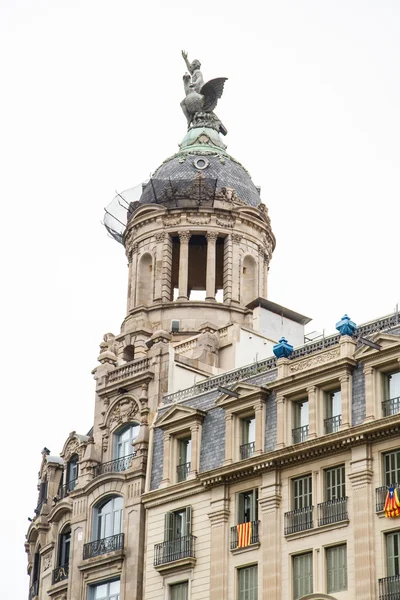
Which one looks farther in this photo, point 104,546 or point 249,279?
point 249,279

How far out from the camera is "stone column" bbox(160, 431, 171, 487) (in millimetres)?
61781

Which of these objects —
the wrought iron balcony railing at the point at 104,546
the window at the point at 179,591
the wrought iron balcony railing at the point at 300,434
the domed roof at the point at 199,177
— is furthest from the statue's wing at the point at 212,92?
the window at the point at 179,591

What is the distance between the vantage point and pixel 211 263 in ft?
250

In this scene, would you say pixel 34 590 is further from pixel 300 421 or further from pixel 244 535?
pixel 300 421

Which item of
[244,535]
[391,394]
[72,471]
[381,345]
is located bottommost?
[244,535]

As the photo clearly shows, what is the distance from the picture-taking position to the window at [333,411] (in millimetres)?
56375

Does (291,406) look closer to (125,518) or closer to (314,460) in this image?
(314,460)

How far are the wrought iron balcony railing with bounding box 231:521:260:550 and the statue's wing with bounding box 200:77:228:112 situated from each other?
34223mm

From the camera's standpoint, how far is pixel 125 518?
6300 cm

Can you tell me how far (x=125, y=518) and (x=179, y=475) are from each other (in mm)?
3491

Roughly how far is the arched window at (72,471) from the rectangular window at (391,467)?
20.5m

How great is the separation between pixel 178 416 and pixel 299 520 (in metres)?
9.27

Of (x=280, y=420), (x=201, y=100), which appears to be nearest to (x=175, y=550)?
(x=280, y=420)

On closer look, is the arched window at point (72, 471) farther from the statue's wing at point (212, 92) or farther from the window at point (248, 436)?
the statue's wing at point (212, 92)
